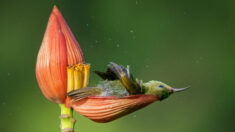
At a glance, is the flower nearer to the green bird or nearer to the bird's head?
the green bird

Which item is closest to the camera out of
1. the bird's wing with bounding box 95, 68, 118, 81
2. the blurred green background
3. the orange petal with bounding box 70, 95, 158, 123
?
the orange petal with bounding box 70, 95, 158, 123

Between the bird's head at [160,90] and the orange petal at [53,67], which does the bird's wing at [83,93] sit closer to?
the orange petal at [53,67]

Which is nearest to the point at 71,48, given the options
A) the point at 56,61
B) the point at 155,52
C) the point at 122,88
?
the point at 56,61

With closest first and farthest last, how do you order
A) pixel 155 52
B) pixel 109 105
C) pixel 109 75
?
pixel 109 105 < pixel 109 75 < pixel 155 52

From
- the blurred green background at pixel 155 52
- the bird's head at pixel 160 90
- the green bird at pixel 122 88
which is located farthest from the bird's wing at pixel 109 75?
the blurred green background at pixel 155 52

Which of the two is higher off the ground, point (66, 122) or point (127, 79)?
point (127, 79)

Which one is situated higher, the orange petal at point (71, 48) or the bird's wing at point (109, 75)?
the orange petal at point (71, 48)

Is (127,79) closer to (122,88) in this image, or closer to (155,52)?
(122,88)

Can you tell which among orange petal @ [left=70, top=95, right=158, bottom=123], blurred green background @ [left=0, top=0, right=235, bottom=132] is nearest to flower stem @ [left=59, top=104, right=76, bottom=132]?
orange petal @ [left=70, top=95, right=158, bottom=123]
